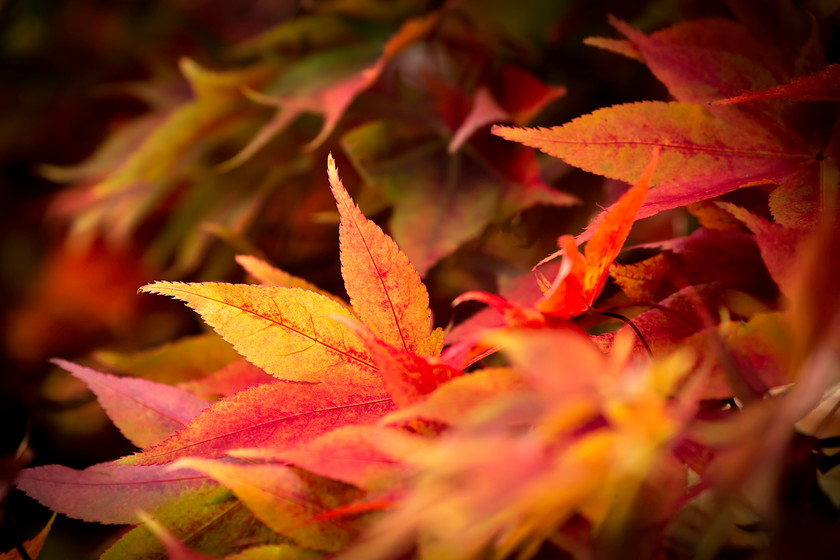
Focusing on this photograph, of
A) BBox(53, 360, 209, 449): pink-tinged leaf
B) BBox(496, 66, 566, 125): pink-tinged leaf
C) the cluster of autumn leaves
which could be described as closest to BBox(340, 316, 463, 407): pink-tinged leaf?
the cluster of autumn leaves

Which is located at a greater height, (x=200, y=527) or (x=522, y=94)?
(x=522, y=94)

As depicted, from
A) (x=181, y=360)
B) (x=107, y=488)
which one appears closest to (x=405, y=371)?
(x=107, y=488)

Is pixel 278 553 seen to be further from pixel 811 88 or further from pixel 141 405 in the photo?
pixel 811 88

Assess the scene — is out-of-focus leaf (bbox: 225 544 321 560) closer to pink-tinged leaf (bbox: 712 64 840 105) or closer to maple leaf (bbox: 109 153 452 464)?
maple leaf (bbox: 109 153 452 464)

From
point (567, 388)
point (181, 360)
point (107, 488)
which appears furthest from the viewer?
point (181, 360)

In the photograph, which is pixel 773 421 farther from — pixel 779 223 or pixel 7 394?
pixel 7 394

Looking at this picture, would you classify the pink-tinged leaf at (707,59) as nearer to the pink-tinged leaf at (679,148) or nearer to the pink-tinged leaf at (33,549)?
the pink-tinged leaf at (679,148)
